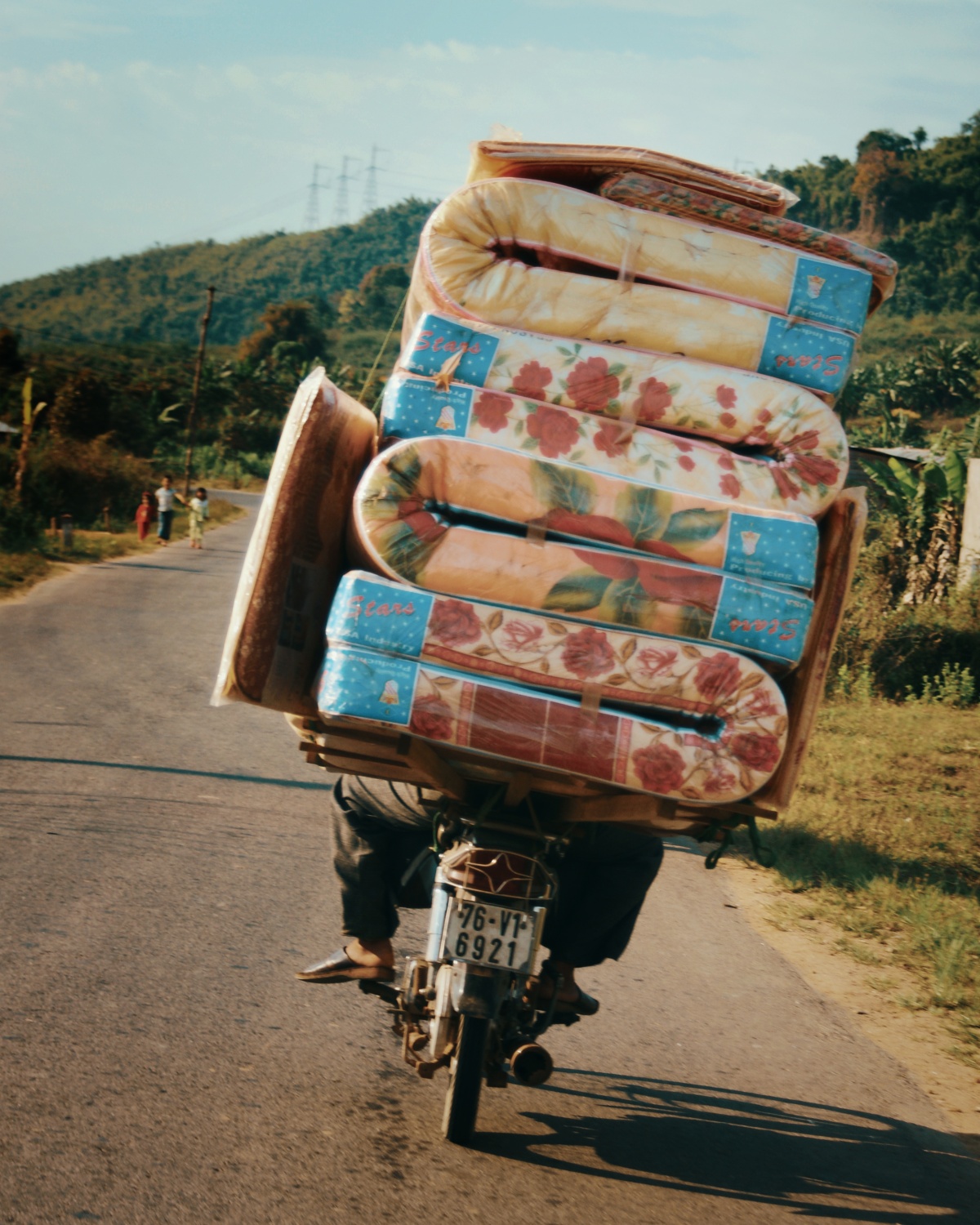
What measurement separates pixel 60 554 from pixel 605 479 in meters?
22.9

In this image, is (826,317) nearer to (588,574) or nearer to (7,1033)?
(588,574)

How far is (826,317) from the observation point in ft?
10.3

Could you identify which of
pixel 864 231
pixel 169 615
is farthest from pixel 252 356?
pixel 169 615

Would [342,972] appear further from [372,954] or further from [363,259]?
[363,259]

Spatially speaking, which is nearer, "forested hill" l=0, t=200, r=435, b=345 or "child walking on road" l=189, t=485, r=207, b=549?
"child walking on road" l=189, t=485, r=207, b=549

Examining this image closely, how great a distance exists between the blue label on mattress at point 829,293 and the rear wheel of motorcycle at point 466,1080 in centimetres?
204

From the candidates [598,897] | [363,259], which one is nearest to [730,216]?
[598,897]

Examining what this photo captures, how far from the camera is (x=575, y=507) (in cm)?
281

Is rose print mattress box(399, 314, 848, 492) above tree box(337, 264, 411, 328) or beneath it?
beneath

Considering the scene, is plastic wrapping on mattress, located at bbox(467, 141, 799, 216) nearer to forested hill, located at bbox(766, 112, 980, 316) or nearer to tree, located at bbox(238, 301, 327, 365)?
tree, located at bbox(238, 301, 327, 365)

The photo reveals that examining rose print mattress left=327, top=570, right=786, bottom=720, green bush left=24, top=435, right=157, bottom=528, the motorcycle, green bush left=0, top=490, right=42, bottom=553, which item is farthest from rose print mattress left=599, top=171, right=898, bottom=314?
green bush left=24, top=435, right=157, bottom=528

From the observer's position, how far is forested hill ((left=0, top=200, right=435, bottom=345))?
107 m

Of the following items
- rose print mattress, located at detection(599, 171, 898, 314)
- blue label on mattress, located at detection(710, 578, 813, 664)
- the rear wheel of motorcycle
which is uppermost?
rose print mattress, located at detection(599, 171, 898, 314)

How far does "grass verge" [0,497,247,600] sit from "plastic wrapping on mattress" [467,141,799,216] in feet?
50.4
